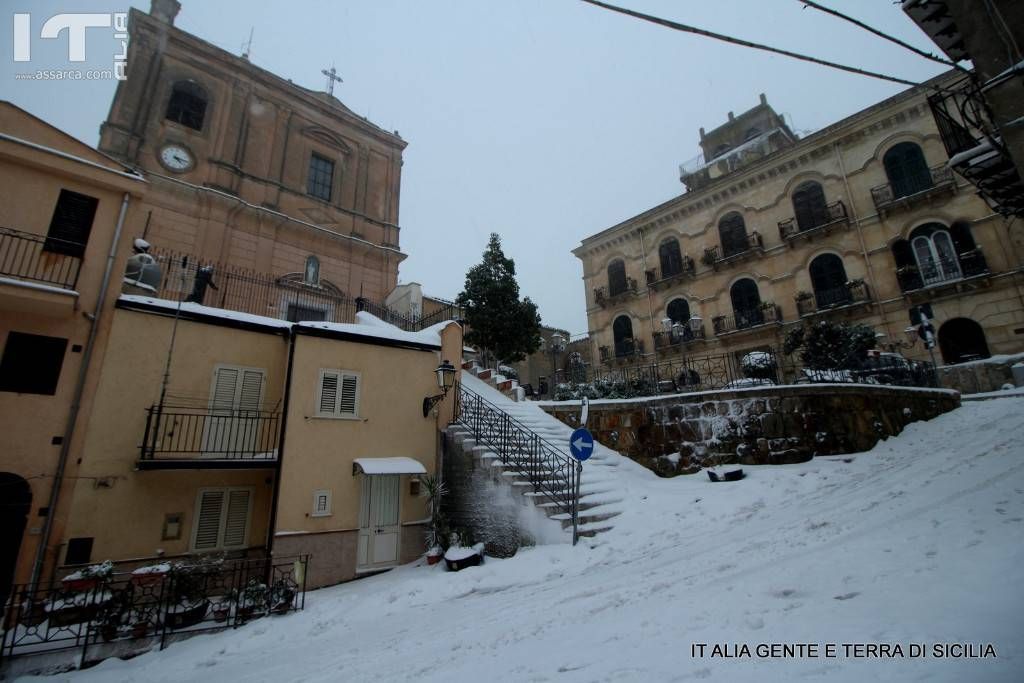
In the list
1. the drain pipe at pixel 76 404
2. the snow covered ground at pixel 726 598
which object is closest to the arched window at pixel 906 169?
the snow covered ground at pixel 726 598

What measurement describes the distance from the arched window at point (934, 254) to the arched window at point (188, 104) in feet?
100

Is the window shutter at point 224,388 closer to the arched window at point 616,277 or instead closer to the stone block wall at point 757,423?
the stone block wall at point 757,423

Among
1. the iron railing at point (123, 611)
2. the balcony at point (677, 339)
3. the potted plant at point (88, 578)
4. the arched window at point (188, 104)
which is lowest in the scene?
the iron railing at point (123, 611)

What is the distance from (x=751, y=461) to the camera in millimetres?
10023

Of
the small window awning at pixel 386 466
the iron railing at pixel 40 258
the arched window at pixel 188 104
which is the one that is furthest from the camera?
the arched window at pixel 188 104

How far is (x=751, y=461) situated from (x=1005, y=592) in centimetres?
692

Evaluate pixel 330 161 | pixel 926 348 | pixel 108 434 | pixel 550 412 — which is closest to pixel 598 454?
pixel 550 412

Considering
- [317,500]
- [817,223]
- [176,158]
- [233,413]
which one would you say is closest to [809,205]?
[817,223]

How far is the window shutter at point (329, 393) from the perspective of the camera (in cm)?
978

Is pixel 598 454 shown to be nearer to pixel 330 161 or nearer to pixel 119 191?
pixel 119 191

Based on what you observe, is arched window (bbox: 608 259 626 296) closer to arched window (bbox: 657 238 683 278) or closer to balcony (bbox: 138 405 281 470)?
arched window (bbox: 657 238 683 278)

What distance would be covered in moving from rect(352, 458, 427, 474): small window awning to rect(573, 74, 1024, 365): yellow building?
16469 millimetres

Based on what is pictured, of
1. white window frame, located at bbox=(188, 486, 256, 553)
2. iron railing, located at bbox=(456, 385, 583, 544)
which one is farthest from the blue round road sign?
white window frame, located at bbox=(188, 486, 256, 553)

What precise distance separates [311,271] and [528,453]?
13.5 meters
